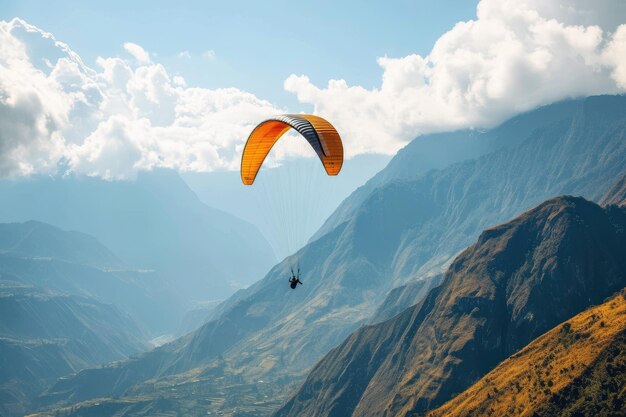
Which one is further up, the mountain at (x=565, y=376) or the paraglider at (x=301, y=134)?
the paraglider at (x=301, y=134)

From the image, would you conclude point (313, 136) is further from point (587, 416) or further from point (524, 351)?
point (524, 351)

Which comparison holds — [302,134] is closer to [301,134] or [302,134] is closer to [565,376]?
[301,134]

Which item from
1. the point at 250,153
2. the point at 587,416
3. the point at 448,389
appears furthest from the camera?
the point at 448,389

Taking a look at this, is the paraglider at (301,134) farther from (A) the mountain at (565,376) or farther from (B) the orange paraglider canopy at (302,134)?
(A) the mountain at (565,376)

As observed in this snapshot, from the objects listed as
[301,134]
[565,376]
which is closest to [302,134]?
[301,134]

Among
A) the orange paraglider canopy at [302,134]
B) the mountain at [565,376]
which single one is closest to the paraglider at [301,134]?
the orange paraglider canopy at [302,134]

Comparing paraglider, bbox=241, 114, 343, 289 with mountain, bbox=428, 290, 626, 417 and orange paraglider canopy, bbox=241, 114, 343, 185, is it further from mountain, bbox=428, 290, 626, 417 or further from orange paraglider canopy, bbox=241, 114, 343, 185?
mountain, bbox=428, 290, 626, 417

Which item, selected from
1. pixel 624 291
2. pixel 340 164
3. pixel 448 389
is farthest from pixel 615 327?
pixel 340 164
